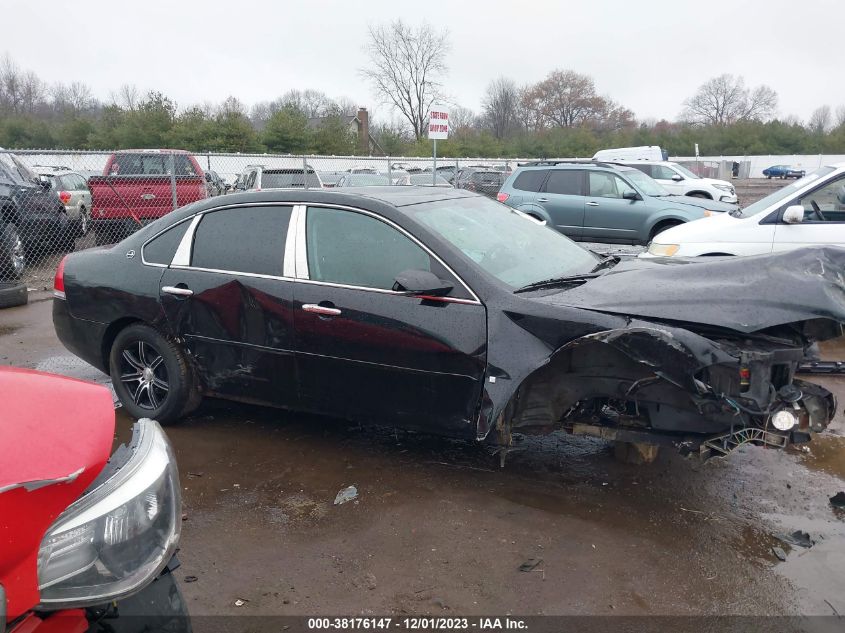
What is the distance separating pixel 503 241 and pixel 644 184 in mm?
9542

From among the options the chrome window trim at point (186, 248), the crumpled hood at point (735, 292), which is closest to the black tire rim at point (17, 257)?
the chrome window trim at point (186, 248)

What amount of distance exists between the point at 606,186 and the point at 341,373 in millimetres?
10032

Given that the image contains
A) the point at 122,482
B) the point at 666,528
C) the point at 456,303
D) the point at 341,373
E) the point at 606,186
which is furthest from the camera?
the point at 606,186

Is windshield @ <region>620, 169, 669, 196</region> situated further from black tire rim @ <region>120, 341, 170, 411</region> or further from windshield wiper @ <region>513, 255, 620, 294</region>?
black tire rim @ <region>120, 341, 170, 411</region>

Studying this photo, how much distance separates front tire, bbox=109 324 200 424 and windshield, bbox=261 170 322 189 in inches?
435

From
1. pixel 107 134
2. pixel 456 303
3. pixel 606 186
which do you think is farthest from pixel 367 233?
pixel 107 134

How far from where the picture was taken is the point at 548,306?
11.8 ft

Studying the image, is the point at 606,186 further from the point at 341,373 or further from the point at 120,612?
the point at 120,612

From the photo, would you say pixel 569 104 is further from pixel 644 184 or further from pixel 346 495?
pixel 346 495

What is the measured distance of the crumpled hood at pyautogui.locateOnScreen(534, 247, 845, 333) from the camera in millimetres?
3244

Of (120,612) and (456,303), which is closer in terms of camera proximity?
(120,612)

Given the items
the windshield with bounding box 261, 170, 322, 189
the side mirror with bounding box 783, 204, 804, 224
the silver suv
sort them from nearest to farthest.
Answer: the side mirror with bounding box 783, 204, 804, 224 < the silver suv < the windshield with bounding box 261, 170, 322, 189

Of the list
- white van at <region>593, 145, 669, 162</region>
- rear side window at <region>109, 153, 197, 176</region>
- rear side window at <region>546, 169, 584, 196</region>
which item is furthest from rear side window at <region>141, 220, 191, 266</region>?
white van at <region>593, 145, 669, 162</region>

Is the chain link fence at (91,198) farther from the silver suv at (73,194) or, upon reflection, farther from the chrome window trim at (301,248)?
the chrome window trim at (301,248)
